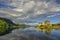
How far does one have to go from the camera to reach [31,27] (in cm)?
597

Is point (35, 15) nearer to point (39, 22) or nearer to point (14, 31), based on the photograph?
point (39, 22)

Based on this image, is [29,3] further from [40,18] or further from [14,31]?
[14,31]

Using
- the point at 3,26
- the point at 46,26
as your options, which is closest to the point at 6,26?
the point at 3,26

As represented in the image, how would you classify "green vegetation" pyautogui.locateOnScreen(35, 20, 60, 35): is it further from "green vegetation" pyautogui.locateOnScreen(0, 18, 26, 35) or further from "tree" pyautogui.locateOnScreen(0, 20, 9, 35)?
"tree" pyautogui.locateOnScreen(0, 20, 9, 35)

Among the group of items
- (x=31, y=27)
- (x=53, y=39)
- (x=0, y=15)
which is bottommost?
(x=53, y=39)

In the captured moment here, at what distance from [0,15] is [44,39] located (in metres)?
1.49

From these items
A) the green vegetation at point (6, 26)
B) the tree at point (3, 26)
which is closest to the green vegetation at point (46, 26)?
the green vegetation at point (6, 26)

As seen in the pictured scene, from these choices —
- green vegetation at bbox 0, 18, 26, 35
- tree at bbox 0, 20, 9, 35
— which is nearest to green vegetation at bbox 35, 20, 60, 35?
green vegetation at bbox 0, 18, 26, 35

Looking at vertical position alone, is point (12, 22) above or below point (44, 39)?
above

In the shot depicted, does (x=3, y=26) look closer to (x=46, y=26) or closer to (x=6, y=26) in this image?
(x=6, y=26)

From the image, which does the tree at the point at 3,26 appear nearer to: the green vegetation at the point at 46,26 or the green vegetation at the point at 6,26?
the green vegetation at the point at 6,26

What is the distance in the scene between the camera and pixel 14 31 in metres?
5.92

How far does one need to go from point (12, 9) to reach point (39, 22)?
0.91m

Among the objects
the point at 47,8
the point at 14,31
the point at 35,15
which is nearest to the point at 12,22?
the point at 14,31
